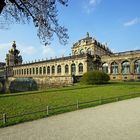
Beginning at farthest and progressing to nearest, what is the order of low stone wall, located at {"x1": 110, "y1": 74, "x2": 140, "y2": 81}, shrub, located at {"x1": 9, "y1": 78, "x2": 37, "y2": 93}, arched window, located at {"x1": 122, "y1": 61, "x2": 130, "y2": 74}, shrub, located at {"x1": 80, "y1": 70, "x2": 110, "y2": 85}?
shrub, located at {"x1": 9, "y1": 78, "x2": 37, "y2": 93} → arched window, located at {"x1": 122, "y1": 61, "x2": 130, "y2": 74} → low stone wall, located at {"x1": 110, "y1": 74, "x2": 140, "y2": 81} → shrub, located at {"x1": 80, "y1": 70, "x2": 110, "y2": 85}

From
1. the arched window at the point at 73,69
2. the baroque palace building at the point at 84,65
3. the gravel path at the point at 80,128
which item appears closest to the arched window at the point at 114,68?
the baroque palace building at the point at 84,65

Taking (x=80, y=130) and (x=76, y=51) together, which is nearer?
(x=80, y=130)

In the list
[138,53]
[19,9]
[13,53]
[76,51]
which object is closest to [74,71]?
[138,53]

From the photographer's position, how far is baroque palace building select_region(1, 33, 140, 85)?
5322cm

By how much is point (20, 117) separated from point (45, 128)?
3.19 meters

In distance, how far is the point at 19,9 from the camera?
53.7 ft

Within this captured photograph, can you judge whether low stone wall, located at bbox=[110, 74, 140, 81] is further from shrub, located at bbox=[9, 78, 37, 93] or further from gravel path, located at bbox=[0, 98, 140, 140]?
gravel path, located at bbox=[0, 98, 140, 140]

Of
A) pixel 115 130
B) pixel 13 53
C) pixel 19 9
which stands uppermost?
pixel 13 53

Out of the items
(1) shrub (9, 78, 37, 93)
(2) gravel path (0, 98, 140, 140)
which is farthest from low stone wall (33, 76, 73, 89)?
(2) gravel path (0, 98, 140, 140)

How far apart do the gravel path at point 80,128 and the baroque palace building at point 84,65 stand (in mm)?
39091

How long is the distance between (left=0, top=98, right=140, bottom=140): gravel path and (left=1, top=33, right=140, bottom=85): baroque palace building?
1539 inches

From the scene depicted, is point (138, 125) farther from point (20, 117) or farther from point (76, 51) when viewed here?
point (76, 51)

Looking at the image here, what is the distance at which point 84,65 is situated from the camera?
60438 millimetres

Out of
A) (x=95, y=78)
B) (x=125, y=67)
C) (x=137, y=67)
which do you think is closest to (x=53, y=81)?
(x=125, y=67)
